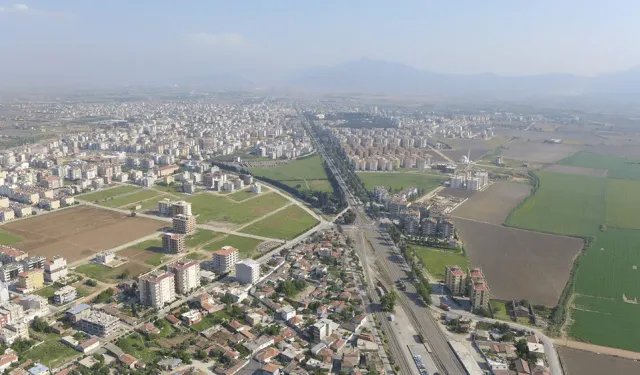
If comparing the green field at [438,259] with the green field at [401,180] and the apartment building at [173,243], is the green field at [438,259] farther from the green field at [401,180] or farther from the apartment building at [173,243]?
the green field at [401,180]

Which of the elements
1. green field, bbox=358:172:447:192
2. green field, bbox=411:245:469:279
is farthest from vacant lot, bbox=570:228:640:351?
green field, bbox=358:172:447:192

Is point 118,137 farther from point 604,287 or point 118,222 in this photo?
point 604,287

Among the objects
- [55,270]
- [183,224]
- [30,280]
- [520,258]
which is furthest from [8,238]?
[520,258]

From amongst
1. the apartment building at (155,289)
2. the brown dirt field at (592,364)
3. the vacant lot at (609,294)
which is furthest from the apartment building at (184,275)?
the vacant lot at (609,294)

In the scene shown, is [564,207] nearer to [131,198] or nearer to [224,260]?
[224,260]

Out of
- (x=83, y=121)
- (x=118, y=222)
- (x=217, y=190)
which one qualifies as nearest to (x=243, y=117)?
(x=83, y=121)
